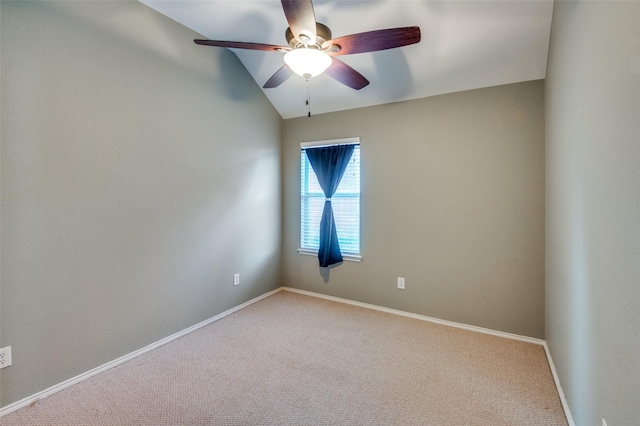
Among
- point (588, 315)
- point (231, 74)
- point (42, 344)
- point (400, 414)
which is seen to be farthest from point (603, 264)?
point (231, 74)

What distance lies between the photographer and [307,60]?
5.40 feet

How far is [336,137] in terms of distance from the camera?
3406mm

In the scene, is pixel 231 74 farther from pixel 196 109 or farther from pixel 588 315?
pixel 588 315

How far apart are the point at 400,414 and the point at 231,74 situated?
3269 mm

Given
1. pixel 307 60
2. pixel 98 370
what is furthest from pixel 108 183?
pixel 307 60

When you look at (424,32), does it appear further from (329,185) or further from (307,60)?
(329,185)

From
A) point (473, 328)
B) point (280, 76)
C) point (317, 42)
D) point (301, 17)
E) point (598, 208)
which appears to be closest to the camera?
point (598, 208)

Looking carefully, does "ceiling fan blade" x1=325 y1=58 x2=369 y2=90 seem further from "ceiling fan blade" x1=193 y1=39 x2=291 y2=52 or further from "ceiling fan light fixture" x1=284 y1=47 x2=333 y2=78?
"ceiling fan blade" x1=193 y1=39 x2=291 y2=52

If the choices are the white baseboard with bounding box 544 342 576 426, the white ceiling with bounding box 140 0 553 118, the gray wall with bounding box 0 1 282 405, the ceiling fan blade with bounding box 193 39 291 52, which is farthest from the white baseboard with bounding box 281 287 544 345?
the ceiling fan blade with bounding box 193 39 291 52

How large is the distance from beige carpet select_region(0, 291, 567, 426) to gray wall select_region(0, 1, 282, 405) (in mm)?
341

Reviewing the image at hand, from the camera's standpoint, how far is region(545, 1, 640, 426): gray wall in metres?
0.89

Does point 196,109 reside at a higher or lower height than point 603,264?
higher

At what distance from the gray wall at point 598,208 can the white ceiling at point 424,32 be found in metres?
0.34

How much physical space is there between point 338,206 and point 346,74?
1653mm
